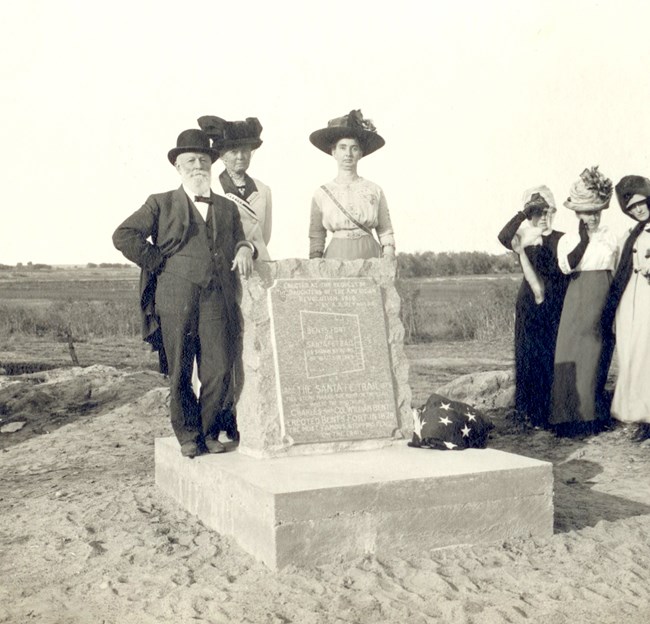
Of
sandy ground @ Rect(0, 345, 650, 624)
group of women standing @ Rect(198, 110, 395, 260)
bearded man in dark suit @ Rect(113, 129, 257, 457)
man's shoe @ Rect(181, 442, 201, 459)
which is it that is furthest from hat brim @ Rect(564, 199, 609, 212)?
man's shoe @ Rect(181, 442, 201, 459)

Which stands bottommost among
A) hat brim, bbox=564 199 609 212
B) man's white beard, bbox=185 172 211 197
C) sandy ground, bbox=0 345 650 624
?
sandy ground, bbox=0 345 650 624

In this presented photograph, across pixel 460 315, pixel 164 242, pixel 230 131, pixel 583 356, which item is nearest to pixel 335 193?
pixel 230 131

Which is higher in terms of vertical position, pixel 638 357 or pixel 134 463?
pixel 638 357

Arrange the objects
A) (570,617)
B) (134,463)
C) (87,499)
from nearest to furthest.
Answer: (570,617) < (87,499) < (134,463)

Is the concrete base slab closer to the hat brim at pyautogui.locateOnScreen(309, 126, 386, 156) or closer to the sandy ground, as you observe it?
the sandy ground

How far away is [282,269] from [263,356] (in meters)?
0.56

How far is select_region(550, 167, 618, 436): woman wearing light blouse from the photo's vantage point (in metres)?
7.44

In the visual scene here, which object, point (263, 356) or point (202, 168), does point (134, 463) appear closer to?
point (263, 356)

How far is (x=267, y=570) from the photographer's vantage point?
4.10m

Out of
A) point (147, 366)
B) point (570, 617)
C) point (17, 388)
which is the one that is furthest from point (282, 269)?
point (147, 366)

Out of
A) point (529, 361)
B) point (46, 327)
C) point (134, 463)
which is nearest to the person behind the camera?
point (134, 463)

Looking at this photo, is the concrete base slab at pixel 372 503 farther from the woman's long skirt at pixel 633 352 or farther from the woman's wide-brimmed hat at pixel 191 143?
the woman's long skirt at pixel 633 352

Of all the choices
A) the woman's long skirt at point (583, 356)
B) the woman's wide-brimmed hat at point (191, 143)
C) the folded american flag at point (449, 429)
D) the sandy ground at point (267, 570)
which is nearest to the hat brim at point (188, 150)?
the woman's wide-brimmed hat at point (191, 143)

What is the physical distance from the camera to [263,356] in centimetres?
514
